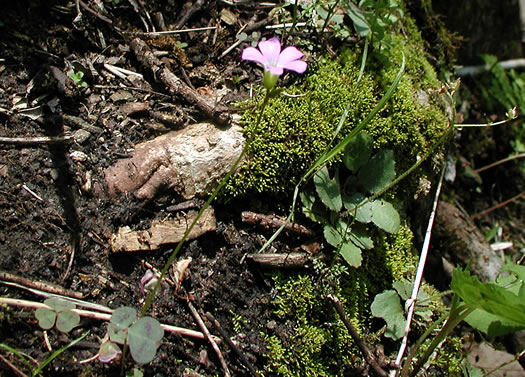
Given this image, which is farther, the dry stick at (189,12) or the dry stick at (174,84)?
the dry stick at (189,12)

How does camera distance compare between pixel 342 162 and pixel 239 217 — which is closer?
pixel 239 217

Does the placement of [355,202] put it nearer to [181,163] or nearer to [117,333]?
[181,163]

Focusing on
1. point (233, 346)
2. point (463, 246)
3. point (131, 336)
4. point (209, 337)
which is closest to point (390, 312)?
point (233, 346)

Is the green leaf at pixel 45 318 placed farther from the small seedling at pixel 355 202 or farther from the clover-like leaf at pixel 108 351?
the small seedling at pixel 355 202

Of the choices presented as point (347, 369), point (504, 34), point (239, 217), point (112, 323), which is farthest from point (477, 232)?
point (112, 323)

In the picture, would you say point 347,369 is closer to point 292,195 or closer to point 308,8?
point 292,195

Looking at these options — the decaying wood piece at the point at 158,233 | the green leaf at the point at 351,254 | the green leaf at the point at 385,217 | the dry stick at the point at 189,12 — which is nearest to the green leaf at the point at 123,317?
the decaying wood piece at the point at 158,233

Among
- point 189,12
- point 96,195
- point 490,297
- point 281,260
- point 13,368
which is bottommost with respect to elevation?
point 13,368
